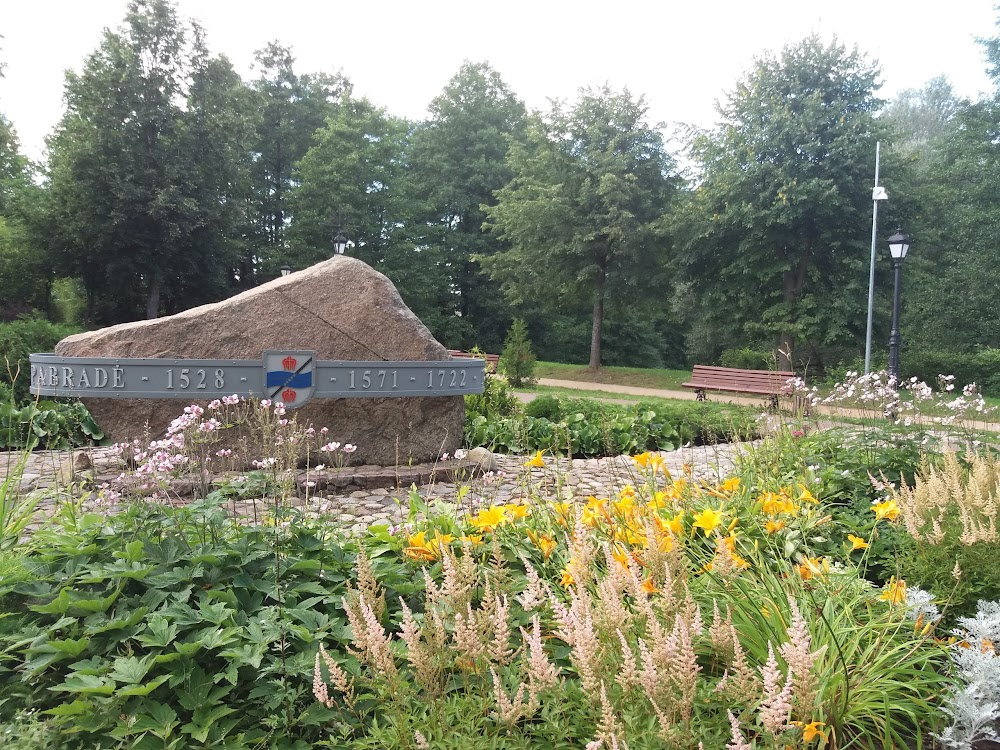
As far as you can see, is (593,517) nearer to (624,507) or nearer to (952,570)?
(624,507)

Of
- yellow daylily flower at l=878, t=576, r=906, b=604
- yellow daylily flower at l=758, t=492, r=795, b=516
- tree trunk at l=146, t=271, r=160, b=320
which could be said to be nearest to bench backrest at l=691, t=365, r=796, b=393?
yellow daylily flower at l=758, t=492, r=795, b=516

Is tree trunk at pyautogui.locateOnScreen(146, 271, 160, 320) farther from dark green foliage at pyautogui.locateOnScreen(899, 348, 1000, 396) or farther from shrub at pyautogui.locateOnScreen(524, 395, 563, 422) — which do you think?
dark green foliage at pyautogui.locateOnScreen(899, 348, 1000, 396)

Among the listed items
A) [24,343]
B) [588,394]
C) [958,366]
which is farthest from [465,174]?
[24,343]

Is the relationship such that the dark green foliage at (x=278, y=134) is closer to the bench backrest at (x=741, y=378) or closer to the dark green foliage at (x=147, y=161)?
the dark green foliage at (x=147, y=161)

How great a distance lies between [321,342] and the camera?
18.6ft

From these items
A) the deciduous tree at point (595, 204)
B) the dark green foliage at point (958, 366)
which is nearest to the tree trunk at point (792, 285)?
the deciduous tree at point (595, 204)

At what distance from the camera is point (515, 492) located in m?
5.01

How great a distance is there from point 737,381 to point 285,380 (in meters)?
10.7

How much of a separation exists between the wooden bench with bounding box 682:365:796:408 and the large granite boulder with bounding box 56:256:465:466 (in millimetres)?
8317

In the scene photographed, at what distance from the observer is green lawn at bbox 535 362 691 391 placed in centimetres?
1895

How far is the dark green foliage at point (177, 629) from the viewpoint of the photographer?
6.13 feet

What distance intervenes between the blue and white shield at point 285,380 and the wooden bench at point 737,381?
918cm

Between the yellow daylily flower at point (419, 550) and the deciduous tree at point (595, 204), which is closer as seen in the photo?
the yellow daylily flower at point (419, 550)

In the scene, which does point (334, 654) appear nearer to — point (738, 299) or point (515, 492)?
point (515, 492)
